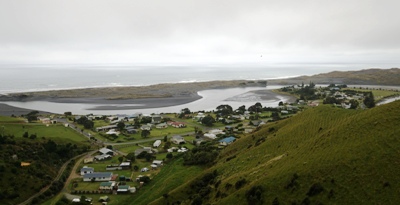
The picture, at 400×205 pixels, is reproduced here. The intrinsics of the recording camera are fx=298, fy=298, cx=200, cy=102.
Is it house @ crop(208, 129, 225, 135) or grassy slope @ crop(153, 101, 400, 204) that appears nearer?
grassy slope @ crop(153, 101, 400, 204)

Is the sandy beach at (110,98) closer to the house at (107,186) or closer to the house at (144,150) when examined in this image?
the house at (144,150)

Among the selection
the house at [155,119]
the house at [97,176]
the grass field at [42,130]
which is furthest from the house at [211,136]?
the grass field at [42,130]

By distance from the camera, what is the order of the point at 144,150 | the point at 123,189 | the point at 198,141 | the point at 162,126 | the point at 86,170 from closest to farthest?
the point at 123,189
the point at 86,170
the point at 144,150
the point at 198,141
the point at 162,126

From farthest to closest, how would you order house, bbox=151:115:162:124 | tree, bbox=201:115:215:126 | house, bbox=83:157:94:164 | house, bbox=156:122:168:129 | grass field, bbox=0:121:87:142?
house, bbox=151:115:162:124, tree, bbox=201:115:215:126, house, bbox=156:122:168:129, grass field, bbox=0:121:87:142, house, bbox=83:157:94:164

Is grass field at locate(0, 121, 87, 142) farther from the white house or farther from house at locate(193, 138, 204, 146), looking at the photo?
house at locate(193, 138, 204, 146)

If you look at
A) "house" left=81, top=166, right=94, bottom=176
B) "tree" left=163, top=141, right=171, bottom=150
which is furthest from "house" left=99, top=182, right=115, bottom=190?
"tree" left=163, top=141, right=171, bottom=150

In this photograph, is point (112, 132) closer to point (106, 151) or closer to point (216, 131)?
point (106, 151)

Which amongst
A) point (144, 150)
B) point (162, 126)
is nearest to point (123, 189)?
point (144, 150)

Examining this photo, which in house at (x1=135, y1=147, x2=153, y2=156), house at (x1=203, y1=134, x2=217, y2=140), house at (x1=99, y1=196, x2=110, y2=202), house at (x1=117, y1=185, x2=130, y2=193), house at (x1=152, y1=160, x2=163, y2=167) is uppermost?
house at (x1=203, y1=134, x2=217, y2=140)
